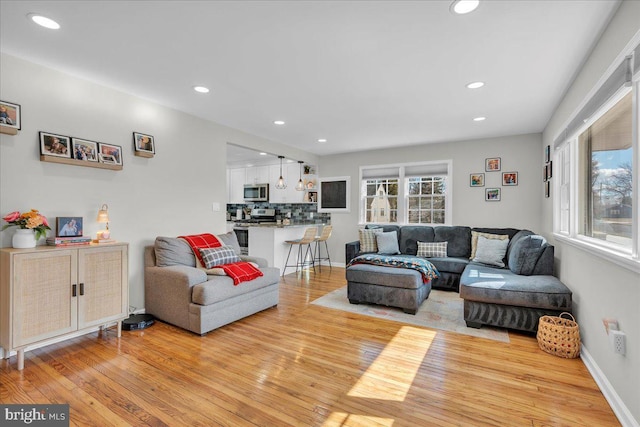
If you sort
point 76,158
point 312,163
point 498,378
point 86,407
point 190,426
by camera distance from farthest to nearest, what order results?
point 312,163 → point 76,158 → point 498,378 → point 86,407 → point 190,426

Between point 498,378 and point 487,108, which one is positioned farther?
point 487,108

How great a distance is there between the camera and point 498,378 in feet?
7.49

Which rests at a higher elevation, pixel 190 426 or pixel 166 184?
pixel 166 184

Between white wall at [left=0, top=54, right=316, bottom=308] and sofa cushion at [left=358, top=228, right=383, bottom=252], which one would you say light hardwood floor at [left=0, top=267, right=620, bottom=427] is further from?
sofa cushion at [left=358, top=228, right=383, bottom=252]

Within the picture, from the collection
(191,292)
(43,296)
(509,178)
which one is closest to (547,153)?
(509,178)

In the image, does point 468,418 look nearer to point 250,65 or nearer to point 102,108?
point 250,65

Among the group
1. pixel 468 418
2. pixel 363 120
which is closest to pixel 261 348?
pixel 468 418

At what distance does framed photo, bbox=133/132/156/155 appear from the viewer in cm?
346

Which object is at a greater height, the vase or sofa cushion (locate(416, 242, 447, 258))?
the vase

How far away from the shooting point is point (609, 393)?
2008 mm

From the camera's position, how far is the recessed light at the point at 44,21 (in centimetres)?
209

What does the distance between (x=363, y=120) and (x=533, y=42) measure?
2274 mm

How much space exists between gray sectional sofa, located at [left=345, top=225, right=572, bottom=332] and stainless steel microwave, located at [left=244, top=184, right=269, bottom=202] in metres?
4.01

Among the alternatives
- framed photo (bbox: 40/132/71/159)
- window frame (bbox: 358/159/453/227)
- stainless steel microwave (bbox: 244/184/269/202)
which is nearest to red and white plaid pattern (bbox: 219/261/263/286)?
framed photo (bbox: 40/132/71/159)
